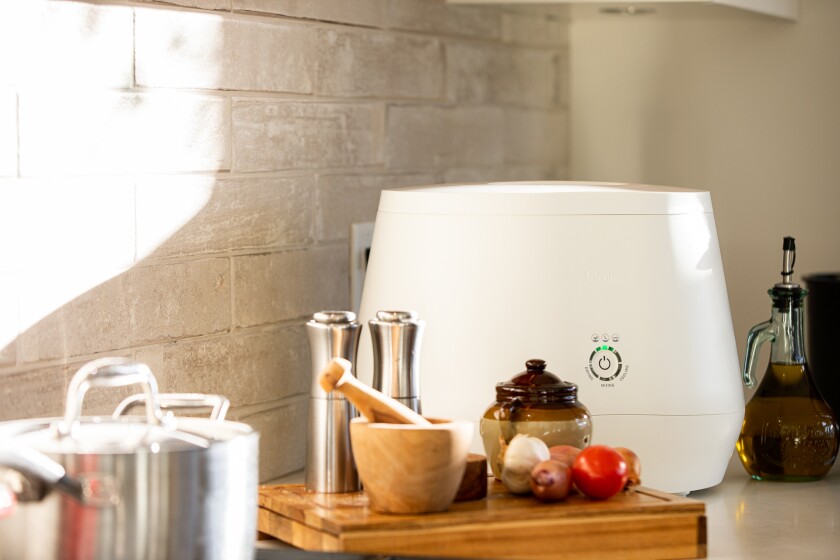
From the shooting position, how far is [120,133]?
1.11m

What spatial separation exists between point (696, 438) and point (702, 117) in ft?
2.22

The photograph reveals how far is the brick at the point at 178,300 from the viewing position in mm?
1142

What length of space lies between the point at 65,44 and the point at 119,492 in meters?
0.44

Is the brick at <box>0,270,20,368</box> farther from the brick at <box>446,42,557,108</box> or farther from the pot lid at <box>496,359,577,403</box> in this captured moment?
the brick at <box>446,42,557,108</box>

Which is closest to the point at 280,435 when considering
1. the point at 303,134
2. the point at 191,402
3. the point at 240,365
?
the point at 240,365

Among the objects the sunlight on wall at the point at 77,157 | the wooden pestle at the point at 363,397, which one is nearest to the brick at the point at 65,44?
the sunlight on wall at the point at 77,157

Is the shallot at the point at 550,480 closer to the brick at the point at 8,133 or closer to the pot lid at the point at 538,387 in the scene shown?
the pot lid at the point at 538,387

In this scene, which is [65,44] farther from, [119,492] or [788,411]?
[788,411]

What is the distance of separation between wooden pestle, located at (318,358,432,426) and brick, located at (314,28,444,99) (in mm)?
504

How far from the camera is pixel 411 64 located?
60.3 inches

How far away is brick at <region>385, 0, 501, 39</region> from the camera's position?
151 centimetres

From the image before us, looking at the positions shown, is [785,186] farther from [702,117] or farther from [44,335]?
[44,335]

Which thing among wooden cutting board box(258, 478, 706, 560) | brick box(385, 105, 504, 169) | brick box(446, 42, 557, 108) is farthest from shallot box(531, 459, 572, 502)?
brick box(446, 42, 557, 108)

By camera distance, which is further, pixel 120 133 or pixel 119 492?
pixel 120 133
